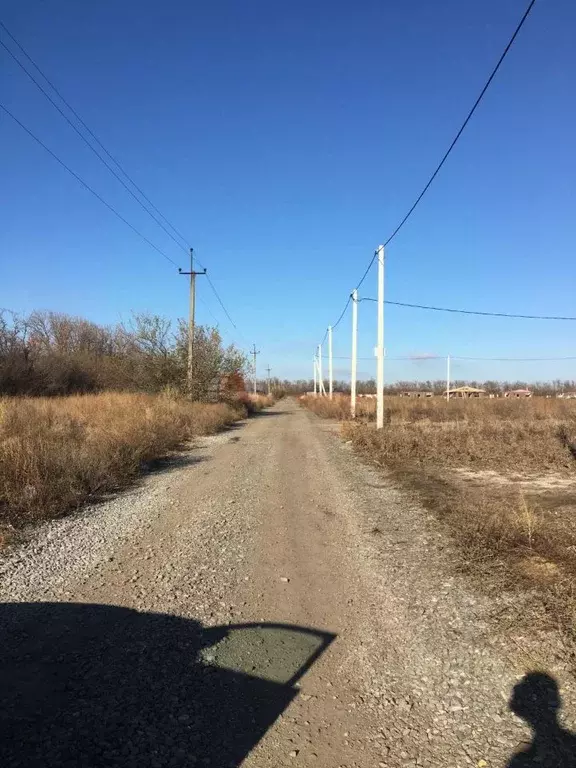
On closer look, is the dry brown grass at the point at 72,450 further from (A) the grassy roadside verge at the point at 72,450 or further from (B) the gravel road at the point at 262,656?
(B) the gravel road at the point at 262,656

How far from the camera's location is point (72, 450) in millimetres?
11062

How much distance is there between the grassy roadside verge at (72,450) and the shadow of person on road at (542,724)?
6152 millimetres

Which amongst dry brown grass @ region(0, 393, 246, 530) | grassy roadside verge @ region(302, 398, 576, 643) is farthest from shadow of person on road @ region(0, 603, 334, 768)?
dry brown grass @ region(0, 393, 246, 530)

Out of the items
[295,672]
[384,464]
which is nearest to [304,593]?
[295,672]

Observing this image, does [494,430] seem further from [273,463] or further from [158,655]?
[158,655]

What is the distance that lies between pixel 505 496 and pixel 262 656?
6842mm

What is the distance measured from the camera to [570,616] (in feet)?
15.0

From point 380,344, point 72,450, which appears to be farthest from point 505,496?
point 380,344

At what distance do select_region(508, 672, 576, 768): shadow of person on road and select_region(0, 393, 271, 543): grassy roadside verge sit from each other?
615cm

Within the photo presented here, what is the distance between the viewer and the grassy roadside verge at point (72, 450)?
28.2 ft

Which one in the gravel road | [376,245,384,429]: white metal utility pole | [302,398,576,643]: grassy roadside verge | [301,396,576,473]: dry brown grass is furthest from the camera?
[376,245,384,429]: white metal utility pole

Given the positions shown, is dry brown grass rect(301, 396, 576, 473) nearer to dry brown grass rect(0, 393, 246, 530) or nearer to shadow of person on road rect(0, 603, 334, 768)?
dry brown grass rect(0, 393, 246, 530)

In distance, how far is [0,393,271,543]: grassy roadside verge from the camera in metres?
8.59

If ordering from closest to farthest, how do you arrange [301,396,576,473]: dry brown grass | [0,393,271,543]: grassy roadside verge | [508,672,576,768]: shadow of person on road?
[508,672,576,768]: shadow of person on road
[0,393,271,543]: grassy roadside verge
[301,396,576,473]: dry brown grass
